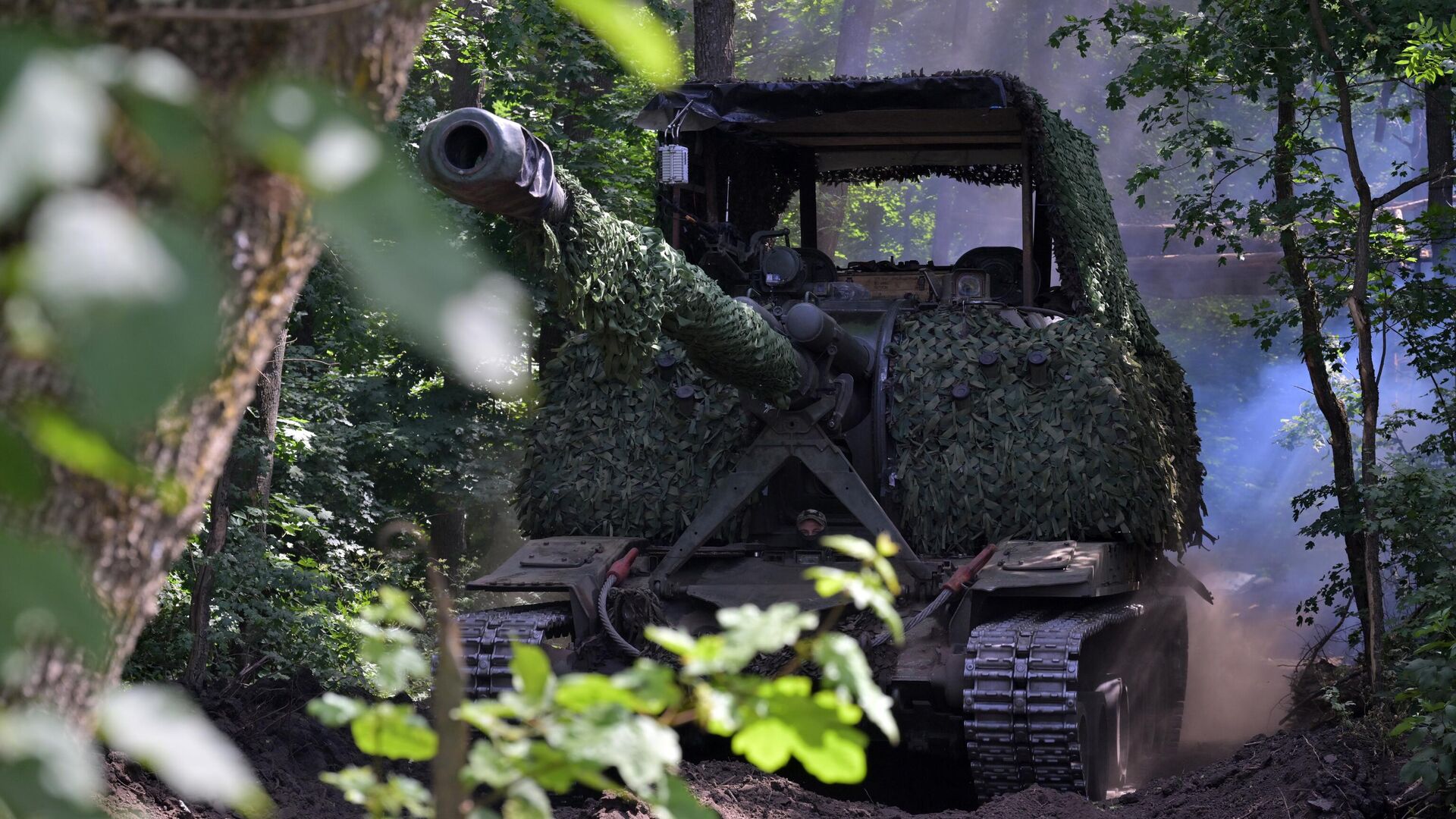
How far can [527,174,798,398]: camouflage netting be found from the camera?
514 cm

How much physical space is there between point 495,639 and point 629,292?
8.82 ft

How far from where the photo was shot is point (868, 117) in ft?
33.4

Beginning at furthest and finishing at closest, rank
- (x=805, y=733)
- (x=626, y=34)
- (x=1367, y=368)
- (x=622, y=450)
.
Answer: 1. (x=1367, y=368)
2. (x=622, y=450)
3. (x=805, y=733)
4. (x=626, y=34)

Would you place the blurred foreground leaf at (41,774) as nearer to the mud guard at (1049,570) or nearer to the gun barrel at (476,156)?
the gun barrel at (476,156)

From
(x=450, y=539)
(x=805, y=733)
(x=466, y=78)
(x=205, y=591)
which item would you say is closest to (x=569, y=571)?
(x=205, y=591)

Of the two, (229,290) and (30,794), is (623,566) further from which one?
(30,794)

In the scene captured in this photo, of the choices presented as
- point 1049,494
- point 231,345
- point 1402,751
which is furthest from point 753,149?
point 231,345

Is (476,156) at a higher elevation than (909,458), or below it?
below

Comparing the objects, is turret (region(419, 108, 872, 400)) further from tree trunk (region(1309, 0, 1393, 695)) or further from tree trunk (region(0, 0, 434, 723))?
tree trunk (region(1309, 0, 1393, 695))

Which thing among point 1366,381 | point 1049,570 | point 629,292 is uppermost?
point 1366,381

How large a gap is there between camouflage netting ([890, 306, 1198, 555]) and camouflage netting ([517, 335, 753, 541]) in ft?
3.25

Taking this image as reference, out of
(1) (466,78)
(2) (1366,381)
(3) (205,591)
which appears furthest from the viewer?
(1) (466,78)

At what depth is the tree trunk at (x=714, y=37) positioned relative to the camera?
15258 mm

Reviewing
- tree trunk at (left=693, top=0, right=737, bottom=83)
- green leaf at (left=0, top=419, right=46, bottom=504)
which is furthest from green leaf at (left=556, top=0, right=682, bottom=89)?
tree trunk at (left=693, top=0, right=737, bottom=83)
